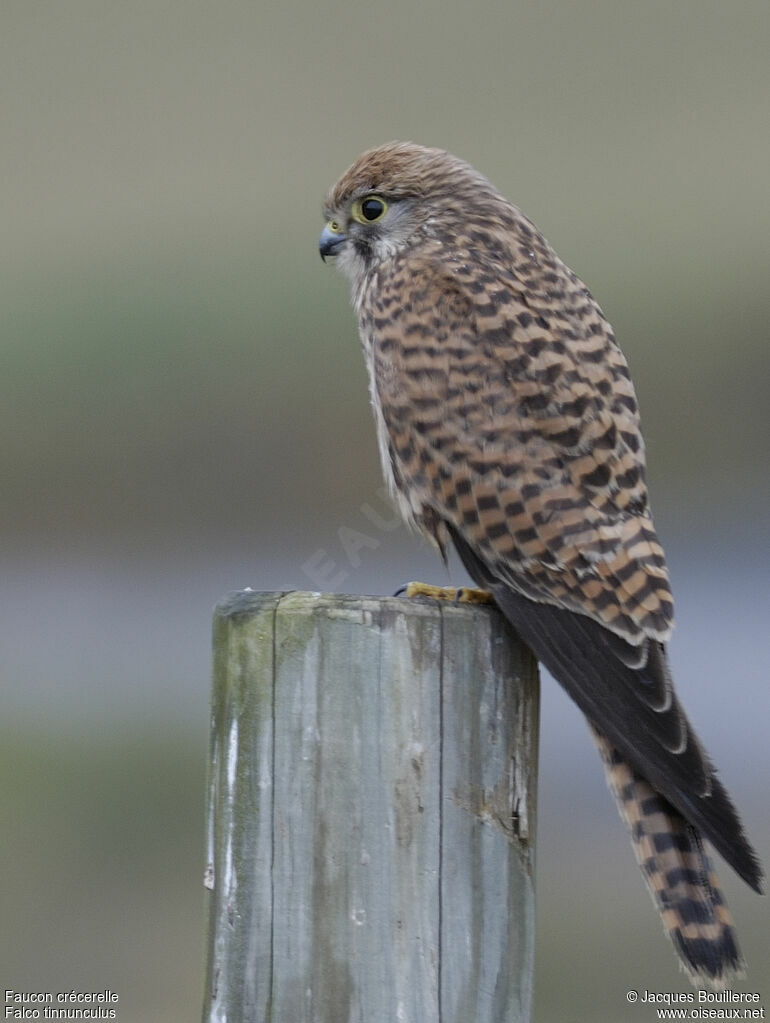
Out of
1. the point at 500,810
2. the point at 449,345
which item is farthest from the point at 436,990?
the point at 449,345

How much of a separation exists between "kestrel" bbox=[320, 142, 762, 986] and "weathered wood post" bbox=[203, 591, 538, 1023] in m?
0.39

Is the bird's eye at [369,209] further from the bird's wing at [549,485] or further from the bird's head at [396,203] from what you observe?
the bird's wing at [549,485]

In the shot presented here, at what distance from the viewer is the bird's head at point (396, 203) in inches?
148

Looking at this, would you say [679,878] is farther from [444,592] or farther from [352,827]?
[444,592]

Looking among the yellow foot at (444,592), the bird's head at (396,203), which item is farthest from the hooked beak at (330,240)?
the yellow foot at (444,592)

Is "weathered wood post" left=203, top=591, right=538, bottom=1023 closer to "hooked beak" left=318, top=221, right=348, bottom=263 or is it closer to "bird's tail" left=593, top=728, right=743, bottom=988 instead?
"bird's tail" left=593, top=728, right=743, bottom=988

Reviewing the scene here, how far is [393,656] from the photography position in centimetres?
232

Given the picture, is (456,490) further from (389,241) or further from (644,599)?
(389,241)

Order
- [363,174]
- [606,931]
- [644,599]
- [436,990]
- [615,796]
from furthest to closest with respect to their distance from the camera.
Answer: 1. [606,931]
2. [363,174]
3. [644,599]
4. [615,796]
5. [436,990]

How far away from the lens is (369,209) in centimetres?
393

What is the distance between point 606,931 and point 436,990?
3673 millimetres

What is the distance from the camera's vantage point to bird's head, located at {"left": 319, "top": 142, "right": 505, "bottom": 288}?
375 cm

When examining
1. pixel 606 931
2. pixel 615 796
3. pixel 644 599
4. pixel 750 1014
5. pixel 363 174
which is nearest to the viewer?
pixel 615 796

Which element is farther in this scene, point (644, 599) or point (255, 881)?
point (644, 599)
